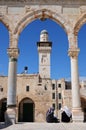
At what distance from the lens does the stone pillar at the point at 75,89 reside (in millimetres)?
13445

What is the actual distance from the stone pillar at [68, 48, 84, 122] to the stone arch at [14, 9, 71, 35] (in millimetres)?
1471

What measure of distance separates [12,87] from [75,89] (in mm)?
3289

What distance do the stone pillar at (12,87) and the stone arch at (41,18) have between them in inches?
50.7

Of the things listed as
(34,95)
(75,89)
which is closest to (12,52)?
(75,89)

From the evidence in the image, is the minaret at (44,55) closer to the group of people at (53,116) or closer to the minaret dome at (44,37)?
the minaret dome at (44,37)

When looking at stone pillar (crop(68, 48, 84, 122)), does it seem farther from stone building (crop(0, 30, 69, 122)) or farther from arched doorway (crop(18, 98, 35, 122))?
stone building (crop(0, 30, 69, 122))

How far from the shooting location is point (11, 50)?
46.7 feet

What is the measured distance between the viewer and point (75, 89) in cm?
1390

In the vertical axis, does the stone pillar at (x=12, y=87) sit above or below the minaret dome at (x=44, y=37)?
below

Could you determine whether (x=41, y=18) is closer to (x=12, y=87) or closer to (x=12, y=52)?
(x=12, y=52)

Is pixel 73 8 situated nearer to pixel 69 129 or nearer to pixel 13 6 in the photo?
pixel 13 6

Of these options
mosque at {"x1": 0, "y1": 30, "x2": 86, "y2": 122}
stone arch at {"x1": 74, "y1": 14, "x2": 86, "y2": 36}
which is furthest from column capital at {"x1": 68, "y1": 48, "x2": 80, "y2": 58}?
mosque at {"x1": 0, "y1": 30, "x2": 86, "y2": 122}

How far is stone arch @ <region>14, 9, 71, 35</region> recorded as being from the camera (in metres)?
14.7

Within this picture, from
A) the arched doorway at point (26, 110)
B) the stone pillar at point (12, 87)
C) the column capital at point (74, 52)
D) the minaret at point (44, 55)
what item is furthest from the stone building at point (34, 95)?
the column capital at point (74, 52)
